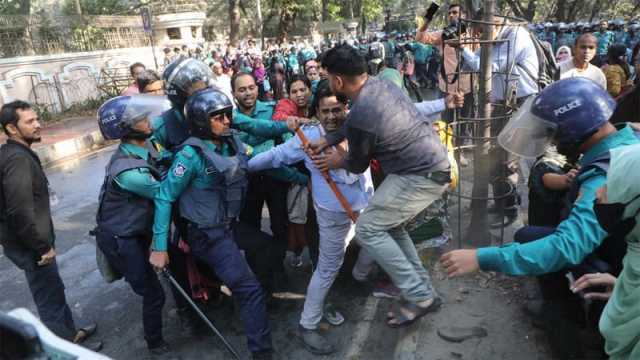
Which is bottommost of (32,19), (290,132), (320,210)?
(320,210)

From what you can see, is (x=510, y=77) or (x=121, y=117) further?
(x=510, y=77)

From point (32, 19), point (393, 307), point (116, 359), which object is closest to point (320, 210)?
point (393, 307)

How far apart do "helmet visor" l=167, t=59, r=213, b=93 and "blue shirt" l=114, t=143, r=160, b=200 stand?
75 centimetres

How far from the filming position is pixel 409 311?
120 inches

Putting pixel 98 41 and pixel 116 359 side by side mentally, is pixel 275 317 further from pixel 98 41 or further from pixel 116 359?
pixel 98 41

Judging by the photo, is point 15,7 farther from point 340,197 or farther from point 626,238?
point 626,238

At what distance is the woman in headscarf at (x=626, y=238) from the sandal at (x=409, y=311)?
135 cm

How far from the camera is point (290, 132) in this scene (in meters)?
3.72

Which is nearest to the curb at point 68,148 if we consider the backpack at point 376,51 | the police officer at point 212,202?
the police officer at point 212,202

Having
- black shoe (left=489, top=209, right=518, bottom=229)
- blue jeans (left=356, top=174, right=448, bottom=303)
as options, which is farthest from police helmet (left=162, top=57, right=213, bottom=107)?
black shoe (left=489, top=209, right=518, bottom=229)

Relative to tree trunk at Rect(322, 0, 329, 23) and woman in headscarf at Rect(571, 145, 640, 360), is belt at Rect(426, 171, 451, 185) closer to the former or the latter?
woman in headscarf at Rect(571, 145, 640, 360)

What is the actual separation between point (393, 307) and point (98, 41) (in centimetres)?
1887

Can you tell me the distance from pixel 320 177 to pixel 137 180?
1129 millimetres

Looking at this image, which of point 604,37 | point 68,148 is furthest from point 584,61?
point 604,37
